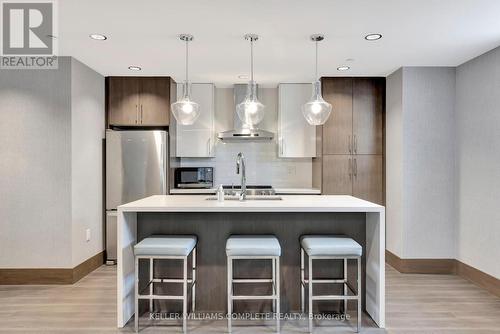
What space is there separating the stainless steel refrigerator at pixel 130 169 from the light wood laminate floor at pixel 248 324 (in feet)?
3.31

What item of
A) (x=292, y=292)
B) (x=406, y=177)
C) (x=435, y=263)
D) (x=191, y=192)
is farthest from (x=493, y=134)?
(x=191, y=192)

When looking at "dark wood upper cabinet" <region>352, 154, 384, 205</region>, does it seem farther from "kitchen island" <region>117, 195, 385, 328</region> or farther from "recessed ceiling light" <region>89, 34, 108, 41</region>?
"recessed ceiling light" <region>89, 34, 108, 41</region>

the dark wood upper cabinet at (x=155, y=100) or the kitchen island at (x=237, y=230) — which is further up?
the dark wood upper cabinet at (x=155, y=100)

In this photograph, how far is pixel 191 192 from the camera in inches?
180

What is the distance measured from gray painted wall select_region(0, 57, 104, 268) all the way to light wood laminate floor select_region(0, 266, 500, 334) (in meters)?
0.41

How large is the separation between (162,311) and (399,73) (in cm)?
377

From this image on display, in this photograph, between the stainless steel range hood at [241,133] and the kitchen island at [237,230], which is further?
the stainless steel range hood at [241,133]

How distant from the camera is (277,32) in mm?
2955

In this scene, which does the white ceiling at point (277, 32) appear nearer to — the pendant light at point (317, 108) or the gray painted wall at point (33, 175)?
the pendant light at point (317, 108)

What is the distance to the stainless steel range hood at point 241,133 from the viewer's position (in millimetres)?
4684

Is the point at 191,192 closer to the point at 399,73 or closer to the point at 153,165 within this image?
the point at 153,165
